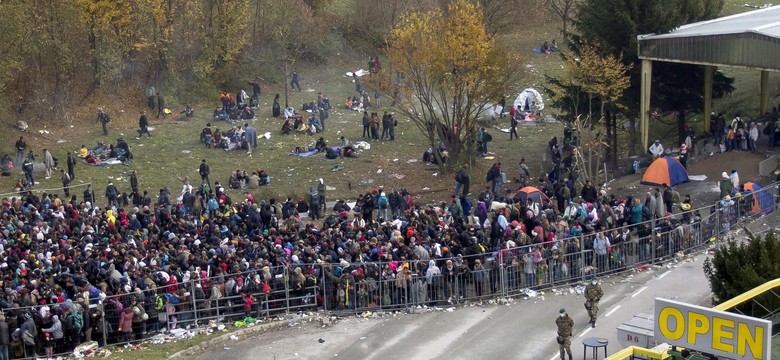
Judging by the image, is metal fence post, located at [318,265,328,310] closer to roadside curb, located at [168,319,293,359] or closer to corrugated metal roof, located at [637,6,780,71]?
roadside curb, located at [168,319,293,359]

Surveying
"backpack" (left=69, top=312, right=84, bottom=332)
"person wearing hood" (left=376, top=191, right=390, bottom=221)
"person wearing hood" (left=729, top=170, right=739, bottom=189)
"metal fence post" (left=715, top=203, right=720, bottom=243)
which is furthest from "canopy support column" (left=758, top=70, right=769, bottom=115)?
"backpack" (left=69, top=312, right=84, bottom=332)

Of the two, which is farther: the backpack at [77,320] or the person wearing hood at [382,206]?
the person wearing hood at [382,206]

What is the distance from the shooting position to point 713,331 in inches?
530

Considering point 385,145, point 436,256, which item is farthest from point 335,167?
point 436,256

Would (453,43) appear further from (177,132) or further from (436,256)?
(436,256)

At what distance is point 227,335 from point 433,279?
4.23m

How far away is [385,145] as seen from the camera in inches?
1711

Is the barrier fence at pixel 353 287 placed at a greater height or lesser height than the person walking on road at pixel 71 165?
lesser

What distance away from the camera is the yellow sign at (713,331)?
13094 millimetres

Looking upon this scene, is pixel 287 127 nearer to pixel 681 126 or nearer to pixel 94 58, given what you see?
pixel 94 58

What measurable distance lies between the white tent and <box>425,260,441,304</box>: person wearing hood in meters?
25.3

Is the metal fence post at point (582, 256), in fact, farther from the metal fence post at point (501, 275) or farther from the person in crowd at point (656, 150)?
the person in crowd at point (656, 150)

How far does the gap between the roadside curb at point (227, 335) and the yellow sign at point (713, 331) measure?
9883 mm

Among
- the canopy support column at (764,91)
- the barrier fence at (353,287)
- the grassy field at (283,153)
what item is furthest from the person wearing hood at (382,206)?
the canopy support column at (764,91)
